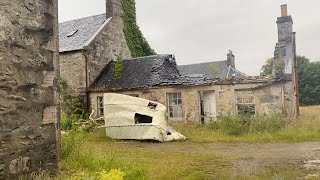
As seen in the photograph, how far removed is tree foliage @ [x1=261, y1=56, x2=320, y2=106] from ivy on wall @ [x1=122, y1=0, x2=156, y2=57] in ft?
80.7

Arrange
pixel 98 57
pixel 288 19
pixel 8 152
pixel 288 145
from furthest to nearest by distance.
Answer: pixel 98 57, pixel 288 19, pixel 288 145, pixel 8 152

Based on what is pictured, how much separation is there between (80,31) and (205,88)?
10.1m

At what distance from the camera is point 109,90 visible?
19.9 meters

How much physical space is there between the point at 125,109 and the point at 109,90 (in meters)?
5.49

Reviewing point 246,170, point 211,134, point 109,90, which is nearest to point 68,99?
point 109,90

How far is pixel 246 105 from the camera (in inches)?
651

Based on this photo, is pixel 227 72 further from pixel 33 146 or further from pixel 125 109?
pixel 33 146

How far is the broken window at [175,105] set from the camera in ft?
59.9

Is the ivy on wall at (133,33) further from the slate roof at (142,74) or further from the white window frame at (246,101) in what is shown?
the white window frame at (246,101)

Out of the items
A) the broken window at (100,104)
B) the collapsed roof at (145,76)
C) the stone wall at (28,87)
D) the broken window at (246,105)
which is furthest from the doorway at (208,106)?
the stone wall at (28,87)

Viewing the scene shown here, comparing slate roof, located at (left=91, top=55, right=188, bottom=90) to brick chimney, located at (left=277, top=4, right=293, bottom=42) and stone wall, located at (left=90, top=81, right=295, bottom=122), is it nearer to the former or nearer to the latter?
stone wall, located at (left=90, top=81, right=295, bottom=122)

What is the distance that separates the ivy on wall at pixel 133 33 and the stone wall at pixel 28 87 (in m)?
17.0

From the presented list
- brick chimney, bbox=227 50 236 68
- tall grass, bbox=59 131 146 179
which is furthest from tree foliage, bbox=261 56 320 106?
tall grass, bbox=59 131 146 179

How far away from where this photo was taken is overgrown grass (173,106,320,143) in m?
13.2
